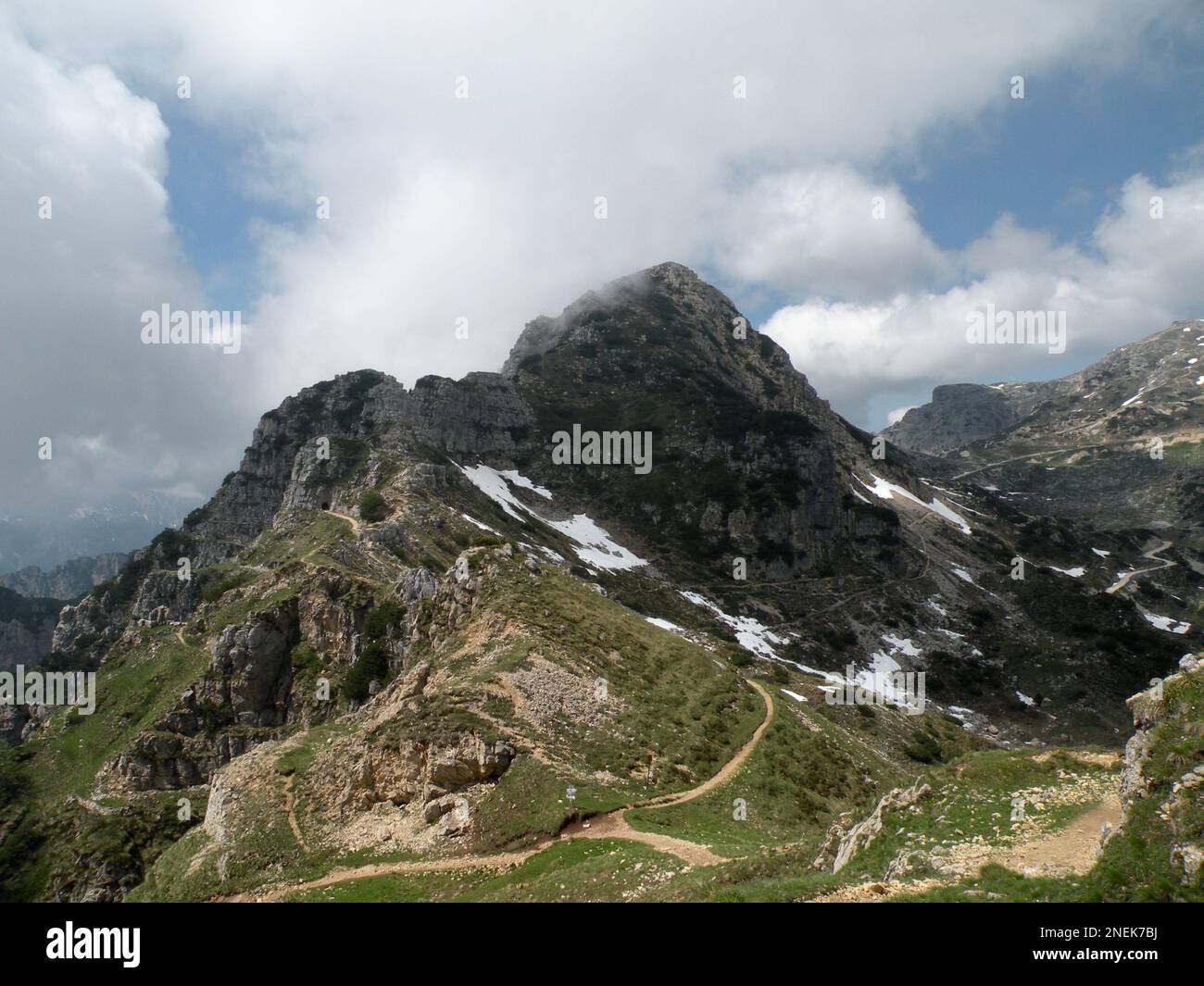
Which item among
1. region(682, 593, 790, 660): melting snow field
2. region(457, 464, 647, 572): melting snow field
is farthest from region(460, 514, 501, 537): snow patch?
region(682, 593, 790, 660): melting snow field

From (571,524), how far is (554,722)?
A: 417ft

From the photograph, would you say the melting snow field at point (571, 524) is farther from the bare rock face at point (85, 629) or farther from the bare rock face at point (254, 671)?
the bare rock face at point (85, 629)

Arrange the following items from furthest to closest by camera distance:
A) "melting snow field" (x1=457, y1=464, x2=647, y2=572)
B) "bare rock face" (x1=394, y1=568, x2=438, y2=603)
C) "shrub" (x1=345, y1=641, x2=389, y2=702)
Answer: "melting snow field" (x1=457, y1=464, x2=647, y2=572) → "bare rock face" (x1=394, y1=568, x2=438, y2=603) → "shrub" (x1=345, y1=641, x2=389, y2=702)

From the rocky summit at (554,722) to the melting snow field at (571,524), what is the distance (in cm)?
147

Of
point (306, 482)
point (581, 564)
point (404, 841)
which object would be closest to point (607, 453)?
point (581, 564)

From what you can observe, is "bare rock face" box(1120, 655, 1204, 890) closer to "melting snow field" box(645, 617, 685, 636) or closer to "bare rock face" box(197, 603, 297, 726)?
"bare rock face" box(197, 603, 297, 726)

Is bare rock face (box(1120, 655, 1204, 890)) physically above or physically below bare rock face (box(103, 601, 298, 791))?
above

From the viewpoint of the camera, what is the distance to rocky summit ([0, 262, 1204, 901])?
63.1 feet

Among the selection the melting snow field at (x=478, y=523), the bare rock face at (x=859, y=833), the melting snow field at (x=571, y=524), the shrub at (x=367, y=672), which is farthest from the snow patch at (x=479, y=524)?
the bare rock face at (x=859, y=833)

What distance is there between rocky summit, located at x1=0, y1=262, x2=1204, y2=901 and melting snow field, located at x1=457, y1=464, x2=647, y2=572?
147 centimetres

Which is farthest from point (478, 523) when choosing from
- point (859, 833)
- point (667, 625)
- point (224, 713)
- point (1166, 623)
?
point (1166, 623)

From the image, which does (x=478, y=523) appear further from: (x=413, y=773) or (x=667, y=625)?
(x=413, y=773)

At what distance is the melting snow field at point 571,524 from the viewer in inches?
5453

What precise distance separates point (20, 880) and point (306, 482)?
82641 millimetres
